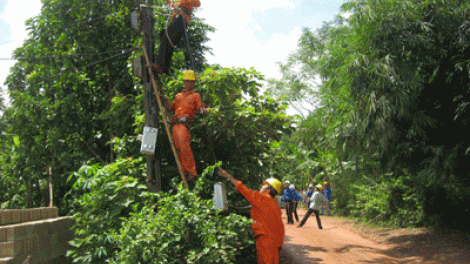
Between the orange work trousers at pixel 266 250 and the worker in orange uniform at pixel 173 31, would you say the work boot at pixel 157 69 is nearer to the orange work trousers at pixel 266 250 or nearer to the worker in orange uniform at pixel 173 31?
the worker in orange uniform at pixel 173 31

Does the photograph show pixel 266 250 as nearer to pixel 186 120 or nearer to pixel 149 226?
pixel 149 226

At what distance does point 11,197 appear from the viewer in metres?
12.1

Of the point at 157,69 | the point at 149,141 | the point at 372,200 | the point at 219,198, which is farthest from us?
the point at 372,200

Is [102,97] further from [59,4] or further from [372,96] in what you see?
[372,96]

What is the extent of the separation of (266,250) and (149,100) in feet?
9.61

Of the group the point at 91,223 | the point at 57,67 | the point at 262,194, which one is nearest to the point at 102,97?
the point at 57,67

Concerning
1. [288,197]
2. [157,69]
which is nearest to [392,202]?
[288,197]

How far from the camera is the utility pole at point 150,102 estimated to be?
6.23 meters

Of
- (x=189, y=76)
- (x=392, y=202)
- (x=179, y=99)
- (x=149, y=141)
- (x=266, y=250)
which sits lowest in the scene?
(x=392, y=202)

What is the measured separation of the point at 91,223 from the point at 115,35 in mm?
5766

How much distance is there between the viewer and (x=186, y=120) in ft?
21.1

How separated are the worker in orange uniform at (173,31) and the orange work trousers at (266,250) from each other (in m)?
3.24

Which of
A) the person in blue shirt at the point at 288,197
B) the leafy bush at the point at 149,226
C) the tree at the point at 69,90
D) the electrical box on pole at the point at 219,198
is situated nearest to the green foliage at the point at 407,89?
the person in blue shirt at the point at 288,197

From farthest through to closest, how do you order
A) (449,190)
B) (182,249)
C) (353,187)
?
(353,187) → (449,190) → (182,249)
